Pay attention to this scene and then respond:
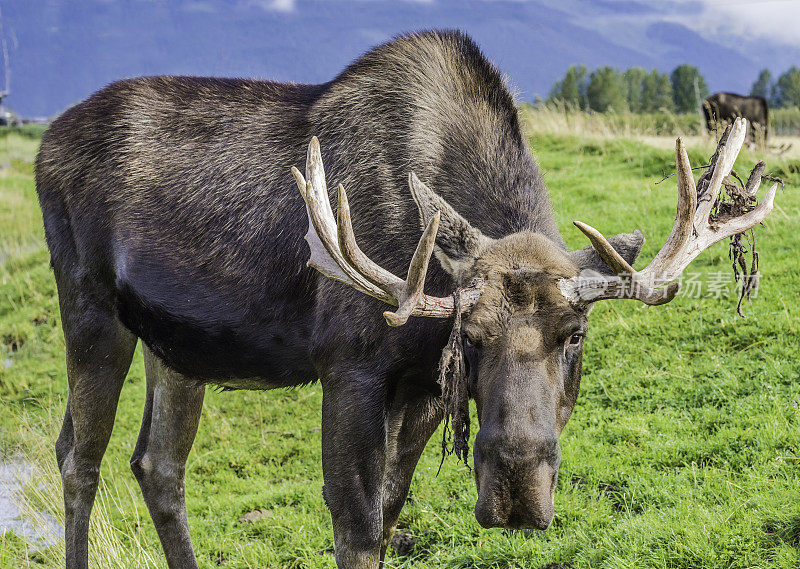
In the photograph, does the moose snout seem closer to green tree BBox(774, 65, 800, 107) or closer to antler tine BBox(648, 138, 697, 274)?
antler tine BBox(648, 138, 697, 274)

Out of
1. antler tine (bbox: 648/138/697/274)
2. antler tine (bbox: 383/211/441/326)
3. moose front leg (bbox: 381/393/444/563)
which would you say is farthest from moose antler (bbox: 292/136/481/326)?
moose front leg (bbox: 381/393/444/563)

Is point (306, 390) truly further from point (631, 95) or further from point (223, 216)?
point (631, 95)

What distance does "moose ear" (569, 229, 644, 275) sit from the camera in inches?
136

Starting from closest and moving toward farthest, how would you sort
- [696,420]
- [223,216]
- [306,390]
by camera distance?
[223,216], [696,420], [306,390]

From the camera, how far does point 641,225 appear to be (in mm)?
8188

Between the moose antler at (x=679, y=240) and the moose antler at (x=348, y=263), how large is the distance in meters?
0.50

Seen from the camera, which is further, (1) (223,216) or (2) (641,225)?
(2) (641,225)

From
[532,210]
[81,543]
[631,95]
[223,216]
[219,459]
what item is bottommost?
[631,95]

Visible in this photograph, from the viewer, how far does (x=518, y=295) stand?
3109 millimetres

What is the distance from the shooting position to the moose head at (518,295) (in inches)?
113

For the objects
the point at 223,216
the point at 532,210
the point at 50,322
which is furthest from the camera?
the point at 50,322

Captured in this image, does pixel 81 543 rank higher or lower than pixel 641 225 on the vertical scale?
lower

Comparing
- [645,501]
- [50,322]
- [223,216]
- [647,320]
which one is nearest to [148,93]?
[223,216]

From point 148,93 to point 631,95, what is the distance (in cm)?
7225
